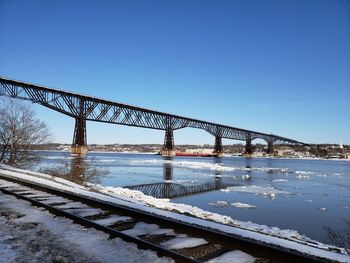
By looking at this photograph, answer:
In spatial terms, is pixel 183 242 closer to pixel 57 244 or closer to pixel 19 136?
pixel 57 244

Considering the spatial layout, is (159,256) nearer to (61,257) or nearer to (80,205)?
(61,257)

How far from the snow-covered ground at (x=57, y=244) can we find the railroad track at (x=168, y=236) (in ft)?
0.60

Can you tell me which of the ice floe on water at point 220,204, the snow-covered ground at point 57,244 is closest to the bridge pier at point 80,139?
the ice floe on water at point 220,204

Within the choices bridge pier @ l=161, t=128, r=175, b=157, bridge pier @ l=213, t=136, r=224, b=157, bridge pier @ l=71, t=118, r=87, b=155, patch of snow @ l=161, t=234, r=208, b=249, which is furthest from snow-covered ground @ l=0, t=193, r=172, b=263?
bridge pier @ l=213, t=136, r=224, b=157

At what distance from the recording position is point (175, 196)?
741 inches

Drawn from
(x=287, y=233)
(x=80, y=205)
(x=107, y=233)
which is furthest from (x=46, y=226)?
(x=287, y=233)

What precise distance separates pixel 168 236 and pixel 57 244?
1776mm

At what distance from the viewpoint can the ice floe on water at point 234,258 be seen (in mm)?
4719

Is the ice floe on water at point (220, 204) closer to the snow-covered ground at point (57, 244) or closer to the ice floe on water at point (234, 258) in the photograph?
the snow-covered ground at point (57, 244)

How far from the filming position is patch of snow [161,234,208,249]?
5359 millimetres

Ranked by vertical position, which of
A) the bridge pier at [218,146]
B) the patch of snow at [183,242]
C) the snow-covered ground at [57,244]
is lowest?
the patch of snow at [183,242]

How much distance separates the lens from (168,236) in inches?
236

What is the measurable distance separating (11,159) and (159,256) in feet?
81.7

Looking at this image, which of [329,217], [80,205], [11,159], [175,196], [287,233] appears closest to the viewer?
[80,205]
